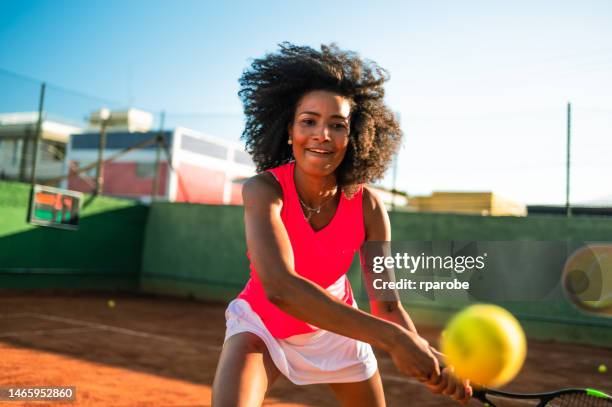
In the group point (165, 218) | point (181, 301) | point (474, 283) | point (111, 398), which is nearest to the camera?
point (111, 398)

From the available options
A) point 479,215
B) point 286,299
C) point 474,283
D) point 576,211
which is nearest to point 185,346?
point 474,283

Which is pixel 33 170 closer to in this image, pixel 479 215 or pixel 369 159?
pixel 479 215

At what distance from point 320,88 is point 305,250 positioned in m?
0.78

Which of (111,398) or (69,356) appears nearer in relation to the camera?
(111,398)

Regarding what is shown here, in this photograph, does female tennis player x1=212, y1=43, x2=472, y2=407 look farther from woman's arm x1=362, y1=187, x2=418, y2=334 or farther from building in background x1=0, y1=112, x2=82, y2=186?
building in background x1=0, y1=112, x2=82, y2=186

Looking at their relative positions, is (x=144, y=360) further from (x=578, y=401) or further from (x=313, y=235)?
(x=578, y=401)

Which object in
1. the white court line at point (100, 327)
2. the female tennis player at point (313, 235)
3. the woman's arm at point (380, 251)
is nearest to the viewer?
the female tennis player at point (313, 235)

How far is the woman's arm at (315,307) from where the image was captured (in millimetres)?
1722

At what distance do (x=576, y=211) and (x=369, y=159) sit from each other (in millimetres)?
7834

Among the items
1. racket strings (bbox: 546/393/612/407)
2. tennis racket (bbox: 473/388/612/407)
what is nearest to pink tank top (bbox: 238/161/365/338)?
tennis racket (bbox: 473/388/612/407)

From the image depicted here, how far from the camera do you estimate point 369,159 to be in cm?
285

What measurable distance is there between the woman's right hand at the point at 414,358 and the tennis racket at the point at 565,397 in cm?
56

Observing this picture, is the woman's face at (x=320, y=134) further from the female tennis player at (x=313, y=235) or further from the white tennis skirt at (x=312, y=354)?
the white tennis skirt at (x=312, y=354)

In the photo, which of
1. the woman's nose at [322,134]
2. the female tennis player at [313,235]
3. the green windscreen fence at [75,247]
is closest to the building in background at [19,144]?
the green windscreen fence at [75,247]
